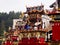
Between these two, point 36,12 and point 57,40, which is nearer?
point 57,40

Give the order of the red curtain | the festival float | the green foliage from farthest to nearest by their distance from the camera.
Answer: the green foliage
the festival float
the red curtain

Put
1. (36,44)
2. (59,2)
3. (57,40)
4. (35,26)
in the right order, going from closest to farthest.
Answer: (57,40) → (36,44) → (59,2) → (35,26)

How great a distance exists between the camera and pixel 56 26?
25797 mm

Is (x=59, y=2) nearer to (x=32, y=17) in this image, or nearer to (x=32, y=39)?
(x=32, y=39)

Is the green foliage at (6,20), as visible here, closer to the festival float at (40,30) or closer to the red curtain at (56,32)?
the festival float at (40,30)

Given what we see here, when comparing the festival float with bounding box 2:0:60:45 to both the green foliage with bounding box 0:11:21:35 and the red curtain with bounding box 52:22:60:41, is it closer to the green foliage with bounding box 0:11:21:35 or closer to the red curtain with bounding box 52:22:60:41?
the red curtain with bounding box 52:22:60:41

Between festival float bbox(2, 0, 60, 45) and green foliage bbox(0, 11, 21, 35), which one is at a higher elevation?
festival float bbox(2, 0, 60, 45)

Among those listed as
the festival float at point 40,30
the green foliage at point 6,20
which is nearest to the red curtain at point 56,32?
the festival float at point 40,30

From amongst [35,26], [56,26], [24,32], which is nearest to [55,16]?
[56,26]

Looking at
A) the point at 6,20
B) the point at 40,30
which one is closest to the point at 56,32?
the point at 40,30

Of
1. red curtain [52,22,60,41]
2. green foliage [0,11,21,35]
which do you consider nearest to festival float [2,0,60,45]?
red curtain [52,22,60,41]

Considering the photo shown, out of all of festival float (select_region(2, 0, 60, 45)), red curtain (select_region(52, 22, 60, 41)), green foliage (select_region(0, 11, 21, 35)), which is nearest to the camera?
red curtain (select_region(52, 22, 60, 41))

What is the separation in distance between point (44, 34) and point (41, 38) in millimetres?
977

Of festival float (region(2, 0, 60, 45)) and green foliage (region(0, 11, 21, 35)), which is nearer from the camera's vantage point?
festival float (region(2, 0, 60, 45))
